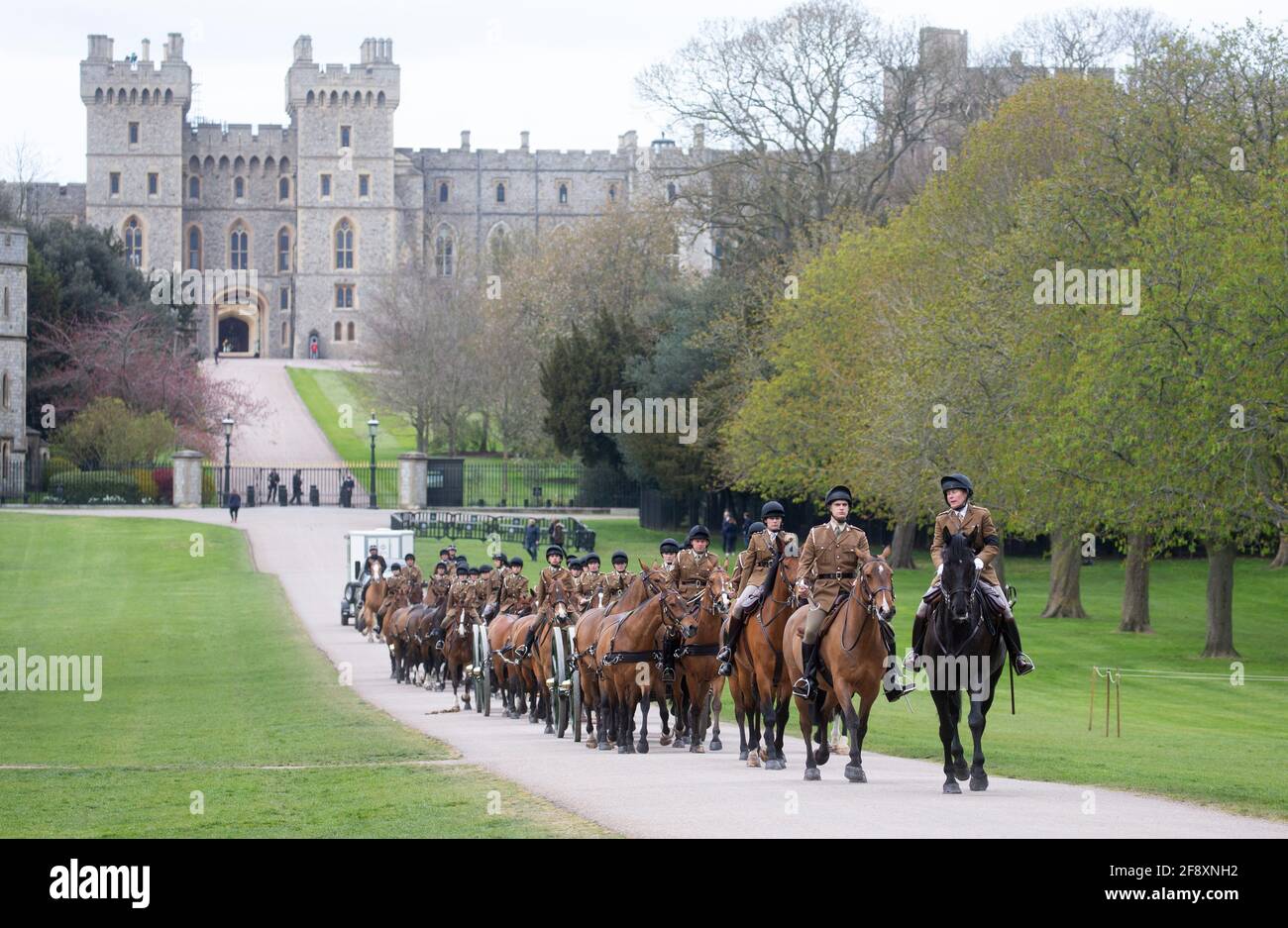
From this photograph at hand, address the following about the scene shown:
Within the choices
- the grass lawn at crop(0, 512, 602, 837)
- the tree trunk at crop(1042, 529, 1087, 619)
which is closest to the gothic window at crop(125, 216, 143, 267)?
the grass lawn at crop(0, 512, 602, 837)

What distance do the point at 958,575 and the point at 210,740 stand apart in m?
10.9

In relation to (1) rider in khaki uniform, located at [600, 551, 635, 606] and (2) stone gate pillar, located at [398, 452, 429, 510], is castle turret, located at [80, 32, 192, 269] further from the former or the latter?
(1) rider in khaki uniform, located at [600, 551, 635, 606]

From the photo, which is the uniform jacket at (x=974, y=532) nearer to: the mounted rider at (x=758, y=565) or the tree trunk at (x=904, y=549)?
the mounted rider at (x=758, y=565)

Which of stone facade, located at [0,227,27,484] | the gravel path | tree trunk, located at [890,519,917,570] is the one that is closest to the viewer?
the gravel path

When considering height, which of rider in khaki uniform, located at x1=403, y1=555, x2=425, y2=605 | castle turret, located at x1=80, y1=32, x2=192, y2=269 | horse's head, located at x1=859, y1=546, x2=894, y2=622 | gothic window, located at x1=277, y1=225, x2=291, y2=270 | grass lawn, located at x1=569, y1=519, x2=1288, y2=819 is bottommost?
grass lawn, located at x1=569, y1=519, x2=1288, y2=819

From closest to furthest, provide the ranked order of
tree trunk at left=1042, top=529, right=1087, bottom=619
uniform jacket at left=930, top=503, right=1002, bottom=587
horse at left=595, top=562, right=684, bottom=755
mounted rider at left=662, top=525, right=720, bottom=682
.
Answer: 1. uniform jacket at left=930, top=503, right=1002, bottom=587
2. horse at left=595, top=562, right=684, bottom=755
3. mounted rider at left=662, top=525, right=720, bottom=682
4. tree trunk at left=1042, top=529, right=1087, bottom=619

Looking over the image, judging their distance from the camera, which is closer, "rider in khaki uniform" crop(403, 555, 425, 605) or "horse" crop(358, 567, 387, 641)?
"rider in khaki uniform" crop(403, 555, 425, 605)

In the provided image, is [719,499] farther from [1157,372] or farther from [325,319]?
[325,319]

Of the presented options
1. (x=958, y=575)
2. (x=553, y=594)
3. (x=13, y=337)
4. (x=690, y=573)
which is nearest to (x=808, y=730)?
(x=958, y=575)

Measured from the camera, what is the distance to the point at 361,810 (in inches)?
559

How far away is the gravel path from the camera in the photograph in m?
12.3

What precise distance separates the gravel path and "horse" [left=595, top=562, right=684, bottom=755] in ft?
1.55

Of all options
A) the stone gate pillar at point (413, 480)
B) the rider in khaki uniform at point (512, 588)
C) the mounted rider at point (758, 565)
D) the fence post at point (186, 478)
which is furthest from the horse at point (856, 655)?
the fence post at point (186, 478)

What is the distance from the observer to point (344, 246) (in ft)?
470
